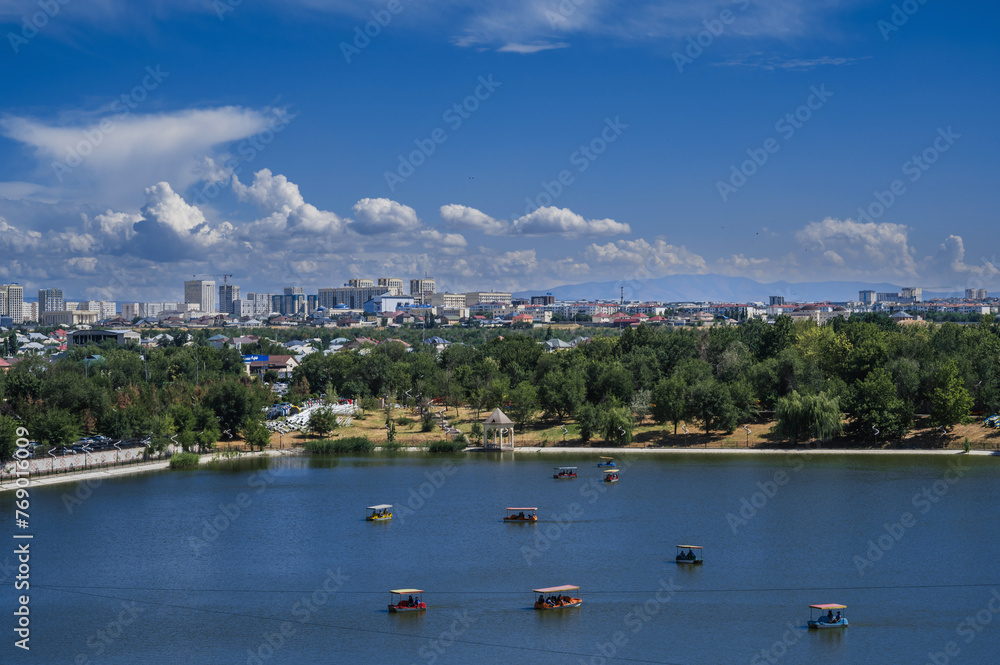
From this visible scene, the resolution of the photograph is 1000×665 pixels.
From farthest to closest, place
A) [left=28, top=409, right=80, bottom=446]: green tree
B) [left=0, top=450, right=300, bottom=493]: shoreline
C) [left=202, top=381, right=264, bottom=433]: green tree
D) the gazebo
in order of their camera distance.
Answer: the gazebo → [left=202, top=381, right=264, bottom=433]: green tree → [left=28, top=409, right=80, bottom=446]: green tree → [left=0, top=450, right=300, bottom=493]: shoreline

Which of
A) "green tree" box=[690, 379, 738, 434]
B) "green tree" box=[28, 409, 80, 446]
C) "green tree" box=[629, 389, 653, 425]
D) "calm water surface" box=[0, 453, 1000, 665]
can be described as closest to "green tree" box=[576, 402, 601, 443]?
"green tree" box=[629, 389, 653, 425]

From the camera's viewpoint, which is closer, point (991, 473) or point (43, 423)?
point (991, 473)

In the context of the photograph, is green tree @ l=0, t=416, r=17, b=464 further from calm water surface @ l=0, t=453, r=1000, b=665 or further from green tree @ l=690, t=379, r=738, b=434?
green tree @ l=690, t=379, r=738, b=434

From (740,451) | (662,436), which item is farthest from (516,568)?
(662,436)

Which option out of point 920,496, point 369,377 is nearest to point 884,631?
point 920,496

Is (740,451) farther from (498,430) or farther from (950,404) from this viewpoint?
(498,430)

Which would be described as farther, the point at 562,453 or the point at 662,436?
the point at 662,436

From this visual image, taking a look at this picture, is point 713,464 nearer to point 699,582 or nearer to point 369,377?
point 699,582
